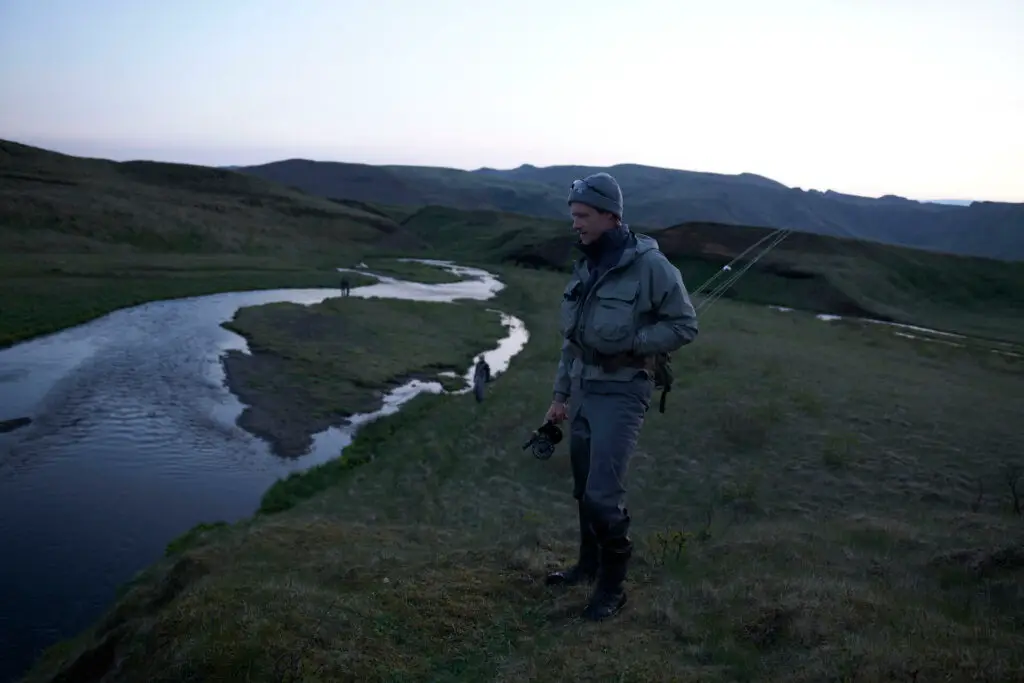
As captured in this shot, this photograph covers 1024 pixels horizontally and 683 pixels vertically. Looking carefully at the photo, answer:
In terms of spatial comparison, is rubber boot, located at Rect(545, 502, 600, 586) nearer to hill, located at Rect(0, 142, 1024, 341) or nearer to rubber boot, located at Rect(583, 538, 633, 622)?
rubber boot, located at Rect(583, 538, 633, 622)

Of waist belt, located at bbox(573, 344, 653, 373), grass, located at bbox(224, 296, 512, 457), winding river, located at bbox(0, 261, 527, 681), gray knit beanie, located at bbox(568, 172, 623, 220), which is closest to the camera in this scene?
waist belt, located at bbox(573, 344, 653, 373)

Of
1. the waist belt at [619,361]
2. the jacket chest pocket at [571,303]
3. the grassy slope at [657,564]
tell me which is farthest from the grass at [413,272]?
the waist belt at [619,361]

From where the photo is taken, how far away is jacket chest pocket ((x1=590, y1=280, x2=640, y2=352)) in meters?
5.28

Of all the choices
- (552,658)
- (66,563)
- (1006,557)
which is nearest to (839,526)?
(1006,557)

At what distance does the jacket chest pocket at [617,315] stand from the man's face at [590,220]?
→ 0.48m

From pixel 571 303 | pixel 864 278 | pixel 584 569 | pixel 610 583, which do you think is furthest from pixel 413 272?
pixel 610 583

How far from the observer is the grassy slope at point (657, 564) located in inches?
188

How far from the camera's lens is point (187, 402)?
1925 cm

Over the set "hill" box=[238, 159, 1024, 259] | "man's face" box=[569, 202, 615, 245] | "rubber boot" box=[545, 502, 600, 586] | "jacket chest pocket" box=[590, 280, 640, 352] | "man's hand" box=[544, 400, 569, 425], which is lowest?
"rubber boot" box=[545, 502, 600, 586]

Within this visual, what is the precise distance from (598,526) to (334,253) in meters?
67.3

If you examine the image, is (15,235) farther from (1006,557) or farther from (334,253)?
(1006,557)

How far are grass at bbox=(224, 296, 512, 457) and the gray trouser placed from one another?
11960mm

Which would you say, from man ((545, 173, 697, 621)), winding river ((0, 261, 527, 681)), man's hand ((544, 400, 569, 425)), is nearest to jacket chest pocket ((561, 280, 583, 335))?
man ((545, 173, 697, 621))

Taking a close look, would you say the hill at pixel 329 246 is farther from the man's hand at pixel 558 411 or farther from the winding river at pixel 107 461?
the man's hand at pixel 558 411
